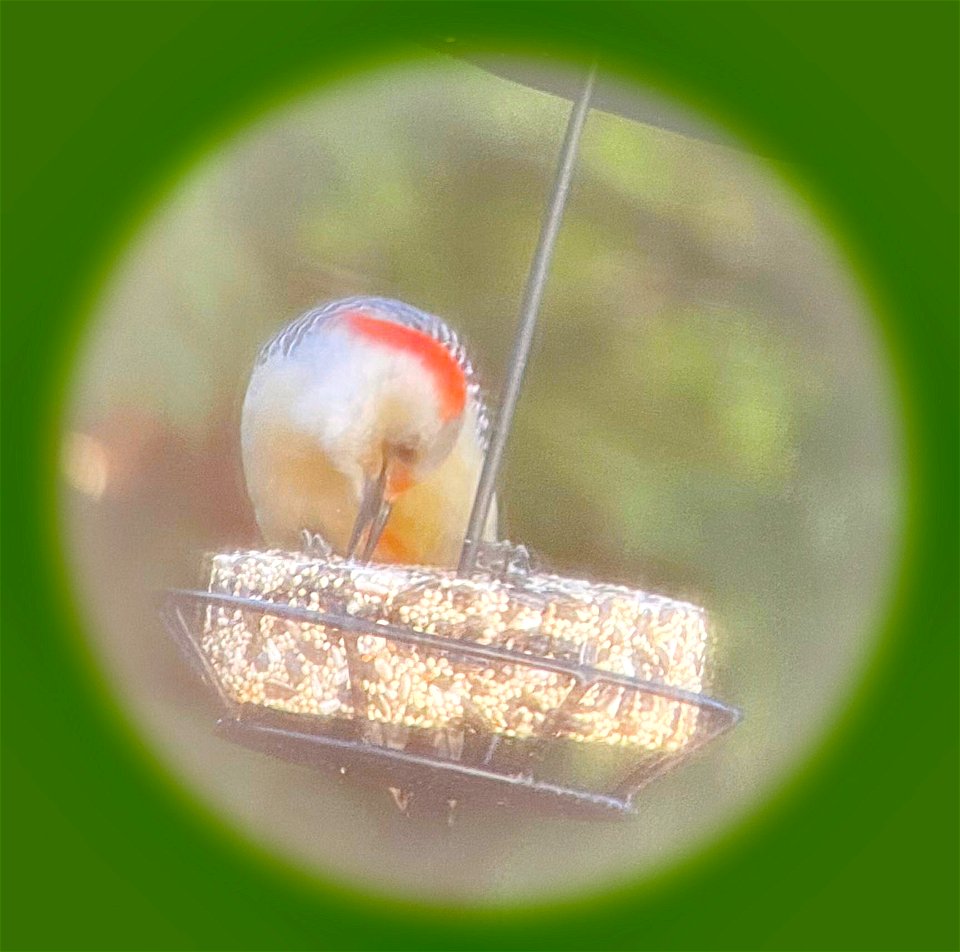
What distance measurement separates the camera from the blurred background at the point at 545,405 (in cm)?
258

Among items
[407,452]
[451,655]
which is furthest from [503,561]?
[451,655]

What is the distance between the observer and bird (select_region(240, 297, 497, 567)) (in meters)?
2.04

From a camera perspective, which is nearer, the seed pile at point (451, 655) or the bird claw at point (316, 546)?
the seed pile at point (451, 655)

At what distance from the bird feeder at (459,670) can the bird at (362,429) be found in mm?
445

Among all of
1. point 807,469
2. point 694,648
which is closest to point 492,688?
point 694,648

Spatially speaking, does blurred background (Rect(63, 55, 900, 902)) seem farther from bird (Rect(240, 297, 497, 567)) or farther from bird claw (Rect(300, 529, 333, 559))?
bird claw (Rect(300, 529, 333, 559))

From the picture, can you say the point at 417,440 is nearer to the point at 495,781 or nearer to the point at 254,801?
the point at 495,781

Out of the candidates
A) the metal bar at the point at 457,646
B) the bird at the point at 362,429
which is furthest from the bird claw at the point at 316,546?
the metal bar at the point at 457,646

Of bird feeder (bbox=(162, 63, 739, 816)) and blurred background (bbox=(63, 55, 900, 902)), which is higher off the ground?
blurred background (bbox=(63, 55, 900, 902))

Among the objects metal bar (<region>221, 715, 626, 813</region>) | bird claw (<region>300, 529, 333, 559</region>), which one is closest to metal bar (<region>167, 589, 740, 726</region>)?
metal bar (<region>221, 715, 626, 813</region>)

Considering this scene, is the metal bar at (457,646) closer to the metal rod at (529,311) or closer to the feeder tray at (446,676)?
the feeder tray at (446,676)

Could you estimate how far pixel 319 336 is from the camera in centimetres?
217

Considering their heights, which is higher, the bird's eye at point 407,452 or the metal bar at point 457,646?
the bird's eye at point 407,452

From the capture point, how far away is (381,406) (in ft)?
6.62
